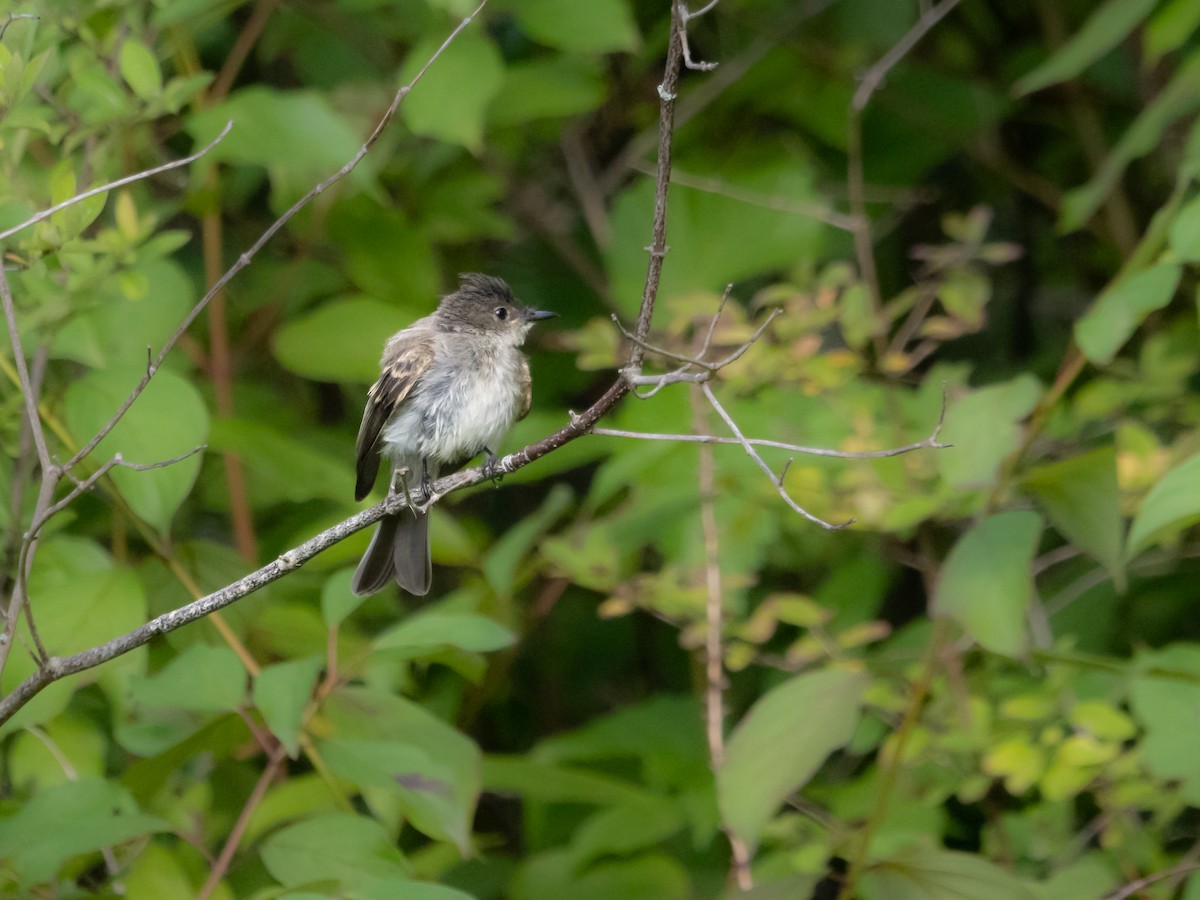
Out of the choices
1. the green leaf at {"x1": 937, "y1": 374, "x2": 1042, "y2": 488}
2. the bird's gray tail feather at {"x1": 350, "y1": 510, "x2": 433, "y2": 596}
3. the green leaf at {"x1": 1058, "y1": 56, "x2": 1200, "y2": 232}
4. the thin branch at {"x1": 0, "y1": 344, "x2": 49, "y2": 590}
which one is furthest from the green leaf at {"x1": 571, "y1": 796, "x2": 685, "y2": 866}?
the green leaf at {"x1": 1058, "y1": 56, "x2": 1200, "y2": 232}

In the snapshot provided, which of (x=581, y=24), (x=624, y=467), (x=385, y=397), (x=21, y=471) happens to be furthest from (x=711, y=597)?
(x=21, y=471)

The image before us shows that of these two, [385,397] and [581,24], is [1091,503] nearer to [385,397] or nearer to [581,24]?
[385,397]

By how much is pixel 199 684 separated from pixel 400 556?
34.6 inches

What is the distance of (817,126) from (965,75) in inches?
25.0

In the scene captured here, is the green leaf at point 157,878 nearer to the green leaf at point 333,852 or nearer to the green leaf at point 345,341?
the green leaf at point 333,852

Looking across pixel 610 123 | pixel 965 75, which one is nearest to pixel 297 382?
pixel 610 123

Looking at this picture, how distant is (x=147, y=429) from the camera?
261 cm

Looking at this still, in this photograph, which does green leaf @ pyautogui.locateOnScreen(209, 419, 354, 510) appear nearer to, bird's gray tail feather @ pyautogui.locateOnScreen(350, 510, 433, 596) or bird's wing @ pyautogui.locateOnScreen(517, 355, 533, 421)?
bird's gray tail feather @ pyautogui.locateOnScreen(350, 510, 433, 596)

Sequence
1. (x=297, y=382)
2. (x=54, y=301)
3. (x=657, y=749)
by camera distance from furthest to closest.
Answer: (x=297, y=382), (x=657, y=749), (x=54, y=301)

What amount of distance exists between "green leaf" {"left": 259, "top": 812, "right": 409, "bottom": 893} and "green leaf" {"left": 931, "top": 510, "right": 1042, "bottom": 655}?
43.9 inches

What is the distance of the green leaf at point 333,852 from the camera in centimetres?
240

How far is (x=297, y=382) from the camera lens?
188 inches

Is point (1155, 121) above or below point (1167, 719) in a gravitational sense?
above

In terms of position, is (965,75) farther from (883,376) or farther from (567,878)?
(567,878)
